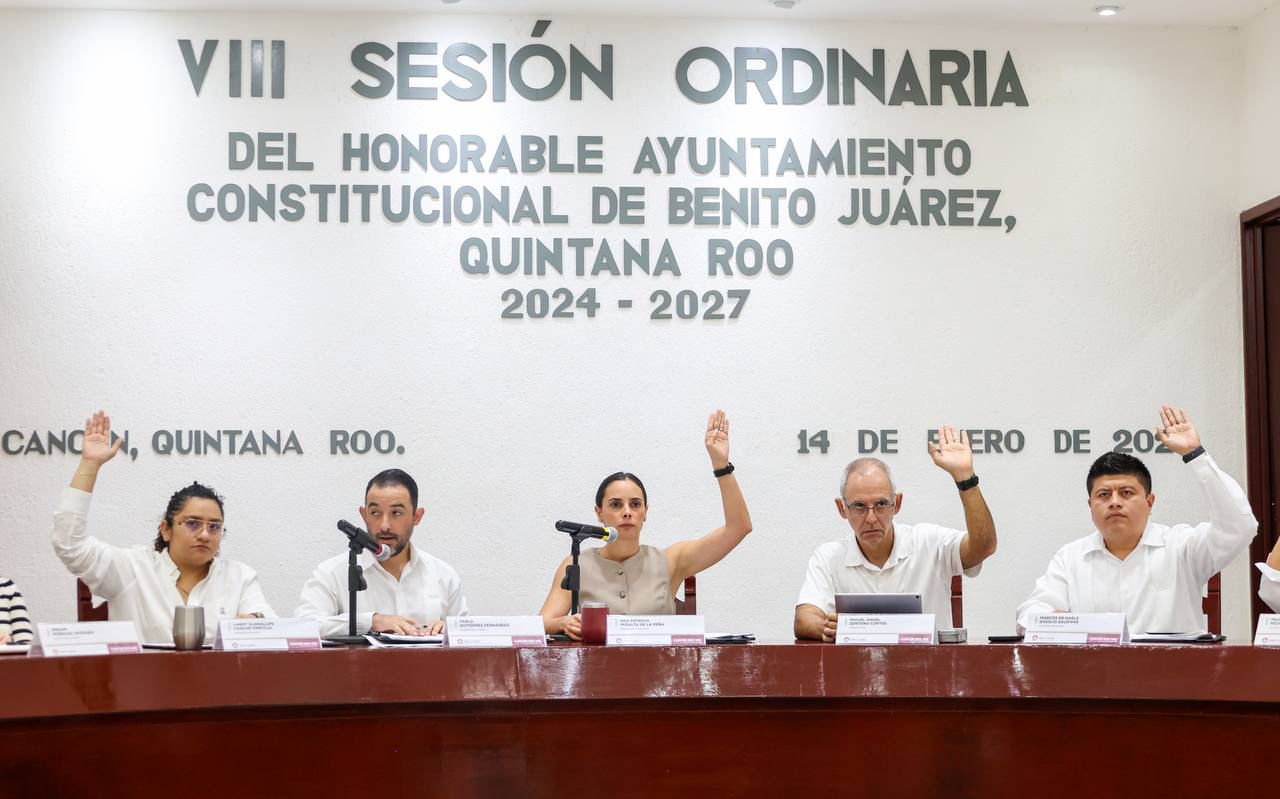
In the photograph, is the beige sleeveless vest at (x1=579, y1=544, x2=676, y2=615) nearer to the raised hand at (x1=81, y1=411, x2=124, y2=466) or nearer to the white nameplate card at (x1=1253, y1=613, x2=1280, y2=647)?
the raised hand at (x1=81, y1=411, x2=124, y2=466)

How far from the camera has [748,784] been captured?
287 cm

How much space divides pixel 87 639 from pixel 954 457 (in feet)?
7.31

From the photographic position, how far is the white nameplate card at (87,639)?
2803 mm

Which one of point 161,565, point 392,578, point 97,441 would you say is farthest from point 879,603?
point 97,441

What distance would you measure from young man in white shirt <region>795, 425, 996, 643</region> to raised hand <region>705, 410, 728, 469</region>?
1.16 feet

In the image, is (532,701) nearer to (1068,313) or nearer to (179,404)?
(179,404)

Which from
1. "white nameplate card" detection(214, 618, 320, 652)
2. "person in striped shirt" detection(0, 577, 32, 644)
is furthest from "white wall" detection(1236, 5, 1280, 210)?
"person in striped shirt" detection(0, 577, 32, 644)

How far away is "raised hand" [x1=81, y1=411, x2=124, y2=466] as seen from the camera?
3.94 metres

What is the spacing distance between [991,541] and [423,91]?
8.10 feet

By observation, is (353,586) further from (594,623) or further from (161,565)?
(161,565)

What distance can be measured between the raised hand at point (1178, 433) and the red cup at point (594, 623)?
164 cm

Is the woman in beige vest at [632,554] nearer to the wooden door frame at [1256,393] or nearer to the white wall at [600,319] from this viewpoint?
the white wall at [600,319]

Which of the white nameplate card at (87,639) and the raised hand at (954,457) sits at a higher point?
the raised hand at (954,457)

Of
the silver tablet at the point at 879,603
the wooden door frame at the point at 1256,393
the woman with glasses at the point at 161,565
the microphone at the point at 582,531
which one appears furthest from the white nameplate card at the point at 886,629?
the wooden door frame at the point at 1256,393
